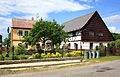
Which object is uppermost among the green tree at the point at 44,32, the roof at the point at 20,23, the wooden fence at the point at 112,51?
the roof at the point at 20,23

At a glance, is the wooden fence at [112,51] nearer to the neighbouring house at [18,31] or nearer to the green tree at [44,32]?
the green tree at [44,32]

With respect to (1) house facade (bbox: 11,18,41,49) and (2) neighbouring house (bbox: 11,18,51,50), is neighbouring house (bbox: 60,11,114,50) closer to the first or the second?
(2) neighbouring house (bbox: 11,18,51,50)

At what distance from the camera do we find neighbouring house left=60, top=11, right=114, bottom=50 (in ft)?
103

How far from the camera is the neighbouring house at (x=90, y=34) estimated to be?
31.5 metres

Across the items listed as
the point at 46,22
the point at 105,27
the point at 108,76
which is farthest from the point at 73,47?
the point at 108,76

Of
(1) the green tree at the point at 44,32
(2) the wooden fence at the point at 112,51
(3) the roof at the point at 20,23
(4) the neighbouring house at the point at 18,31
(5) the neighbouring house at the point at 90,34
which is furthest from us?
(3) the roof at the point at 20,23

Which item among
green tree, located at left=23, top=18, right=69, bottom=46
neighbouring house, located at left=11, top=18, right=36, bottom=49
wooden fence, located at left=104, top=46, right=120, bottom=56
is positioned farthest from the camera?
neighbouring house, located at left=11, top=18, right=36, bottom=49

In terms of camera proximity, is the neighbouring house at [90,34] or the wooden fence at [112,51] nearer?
the wooden fence at [112,51]

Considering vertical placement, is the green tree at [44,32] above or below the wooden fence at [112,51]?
above

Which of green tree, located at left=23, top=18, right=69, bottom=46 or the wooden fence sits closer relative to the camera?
green tree, located at left=23, top=18, right=69, bottom=46

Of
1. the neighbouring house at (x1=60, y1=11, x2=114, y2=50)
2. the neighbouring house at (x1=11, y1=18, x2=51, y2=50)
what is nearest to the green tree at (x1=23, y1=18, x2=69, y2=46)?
the neighbouring house at (x1=11, y1=18, x2=51, y2=50)

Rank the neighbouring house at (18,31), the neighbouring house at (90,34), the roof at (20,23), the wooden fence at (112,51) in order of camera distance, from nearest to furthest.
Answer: the wooden fence at (112,51), the neighbouring house at (18,31), the neighbouring house at (90,34), the roof at (20,23)

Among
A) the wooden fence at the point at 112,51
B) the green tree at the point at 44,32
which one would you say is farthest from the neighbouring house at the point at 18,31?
the wooden fence at the point at 112,51

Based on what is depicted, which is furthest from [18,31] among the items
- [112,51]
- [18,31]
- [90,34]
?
[112,51]
